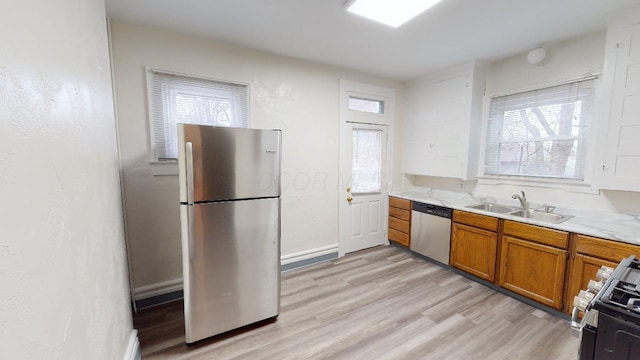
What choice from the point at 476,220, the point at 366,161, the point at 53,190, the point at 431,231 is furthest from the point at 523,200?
the point at 53,190

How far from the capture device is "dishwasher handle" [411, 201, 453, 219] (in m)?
3.20

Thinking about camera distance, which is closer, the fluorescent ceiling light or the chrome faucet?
the fluorescent ceiling light

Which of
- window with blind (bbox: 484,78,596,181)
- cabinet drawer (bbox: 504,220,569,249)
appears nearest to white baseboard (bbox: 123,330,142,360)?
cabinet drawer (bbox: 504,220,569,249)

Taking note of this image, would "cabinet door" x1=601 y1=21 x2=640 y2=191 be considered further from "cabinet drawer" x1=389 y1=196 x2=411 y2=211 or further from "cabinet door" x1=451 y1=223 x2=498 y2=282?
"cabinet drawer" x1=389 y1=196 x2=411 y2=211

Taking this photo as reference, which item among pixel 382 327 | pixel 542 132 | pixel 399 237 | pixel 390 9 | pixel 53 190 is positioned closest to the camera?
pixel 53 190

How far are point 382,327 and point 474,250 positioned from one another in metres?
1.50

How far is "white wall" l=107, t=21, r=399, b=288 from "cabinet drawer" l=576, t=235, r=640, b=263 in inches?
95.6

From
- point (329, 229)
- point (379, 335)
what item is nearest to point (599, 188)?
point (379, 335)

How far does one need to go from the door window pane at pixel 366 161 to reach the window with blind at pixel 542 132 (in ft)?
4.61

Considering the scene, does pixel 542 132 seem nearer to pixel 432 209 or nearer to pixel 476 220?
pixel 476 220

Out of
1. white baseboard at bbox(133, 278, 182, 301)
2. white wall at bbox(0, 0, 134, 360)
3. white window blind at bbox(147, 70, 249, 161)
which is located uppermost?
white window blind at bbox(147, 70, 249, 161)

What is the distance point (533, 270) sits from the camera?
245 cm

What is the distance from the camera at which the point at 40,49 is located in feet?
2.54

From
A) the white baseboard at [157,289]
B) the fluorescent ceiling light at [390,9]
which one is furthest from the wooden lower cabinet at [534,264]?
the white baseboard at [157,289]
